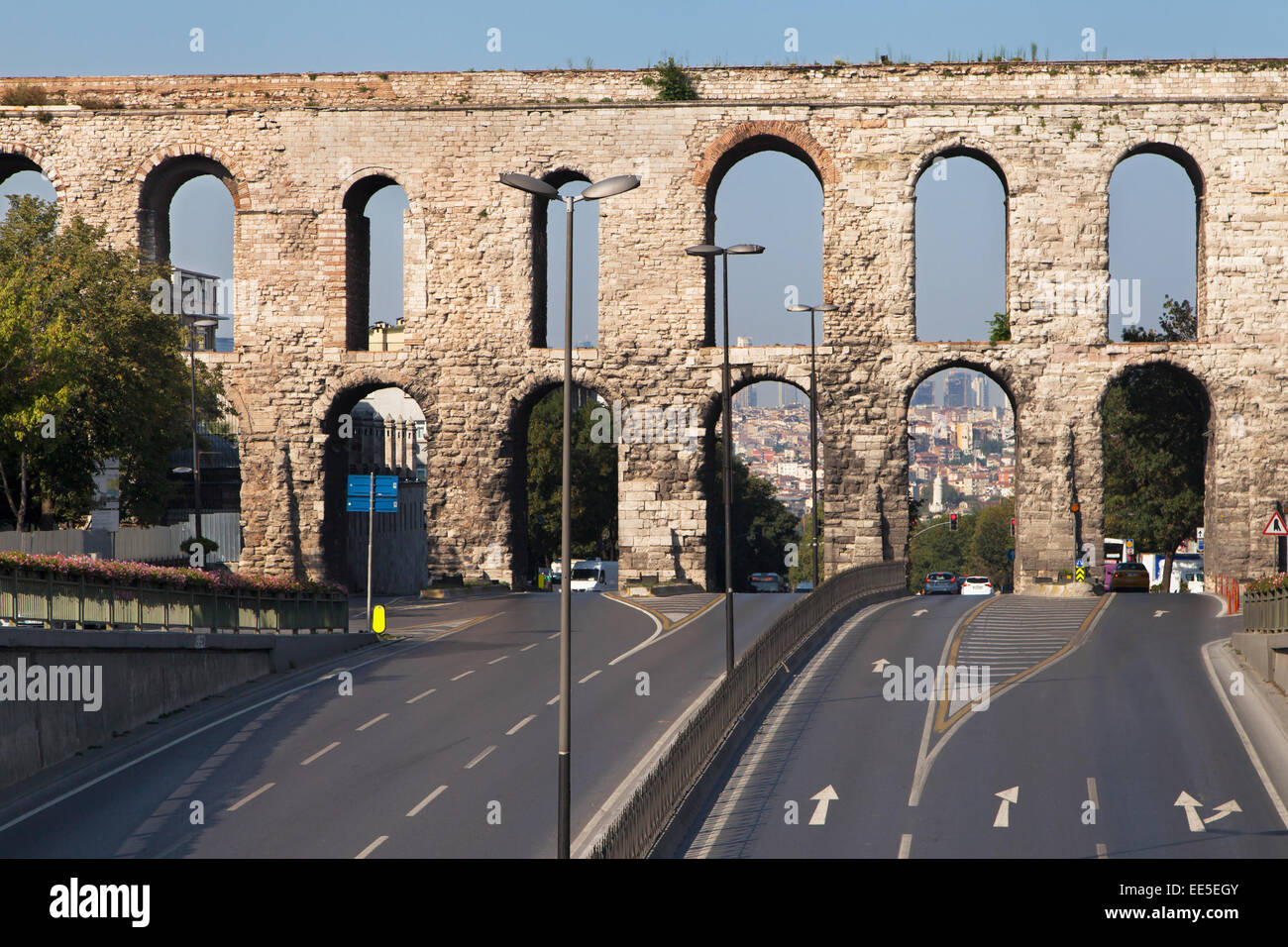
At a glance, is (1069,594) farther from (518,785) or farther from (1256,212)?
(518,785)

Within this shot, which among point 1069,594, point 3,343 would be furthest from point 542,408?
point 3,343

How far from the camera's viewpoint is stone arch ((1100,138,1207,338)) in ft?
172

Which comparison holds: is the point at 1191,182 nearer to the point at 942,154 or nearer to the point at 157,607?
the point at 942,154

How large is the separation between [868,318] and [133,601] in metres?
31.4

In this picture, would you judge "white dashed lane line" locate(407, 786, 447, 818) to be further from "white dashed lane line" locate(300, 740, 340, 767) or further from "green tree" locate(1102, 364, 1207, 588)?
"green tree" locate(1102, 364, 1207, 588)

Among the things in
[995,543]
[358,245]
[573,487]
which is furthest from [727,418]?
[995,543]

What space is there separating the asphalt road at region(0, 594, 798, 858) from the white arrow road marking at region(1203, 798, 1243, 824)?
8714 millimetres

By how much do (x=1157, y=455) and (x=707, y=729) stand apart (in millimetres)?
52454

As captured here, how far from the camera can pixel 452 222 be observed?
5412 centimetres

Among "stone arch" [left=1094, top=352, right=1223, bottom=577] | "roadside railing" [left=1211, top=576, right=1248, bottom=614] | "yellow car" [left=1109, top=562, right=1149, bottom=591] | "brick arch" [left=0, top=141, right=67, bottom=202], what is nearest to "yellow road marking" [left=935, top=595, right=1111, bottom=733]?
"roadside railing" [left=1211, top=576, right=1248, bottom=614]

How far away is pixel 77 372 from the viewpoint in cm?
4100

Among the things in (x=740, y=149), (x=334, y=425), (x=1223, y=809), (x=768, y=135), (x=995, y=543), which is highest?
(x=768, y=135)

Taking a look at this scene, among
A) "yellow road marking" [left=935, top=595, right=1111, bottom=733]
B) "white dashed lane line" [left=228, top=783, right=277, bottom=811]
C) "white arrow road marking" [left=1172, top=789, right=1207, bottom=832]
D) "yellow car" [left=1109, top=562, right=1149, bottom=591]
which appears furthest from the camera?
"yellow car" [left=1109, top=562, right=1149, bottom=591]

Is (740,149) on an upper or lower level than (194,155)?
upper
